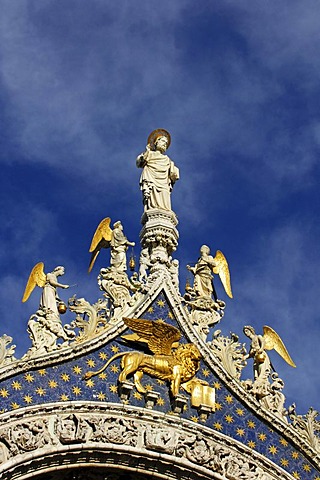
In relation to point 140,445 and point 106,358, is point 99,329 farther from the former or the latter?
point 140,445

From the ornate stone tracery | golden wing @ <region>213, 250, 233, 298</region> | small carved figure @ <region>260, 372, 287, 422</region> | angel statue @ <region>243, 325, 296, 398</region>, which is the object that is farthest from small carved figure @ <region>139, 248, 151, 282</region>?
small carved figure @ <region>260, 372, 287, 422</region>

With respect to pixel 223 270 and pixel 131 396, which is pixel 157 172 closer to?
pixel 223 270

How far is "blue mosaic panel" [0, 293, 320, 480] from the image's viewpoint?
13.5 meters

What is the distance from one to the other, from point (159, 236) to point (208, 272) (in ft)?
3.08

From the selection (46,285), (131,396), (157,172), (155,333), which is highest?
(157,172)

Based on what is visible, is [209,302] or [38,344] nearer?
[38,344]

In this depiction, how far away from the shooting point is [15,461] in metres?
12.8

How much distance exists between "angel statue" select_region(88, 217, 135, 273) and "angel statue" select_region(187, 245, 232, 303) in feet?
3.59

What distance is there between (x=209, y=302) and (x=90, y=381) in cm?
254

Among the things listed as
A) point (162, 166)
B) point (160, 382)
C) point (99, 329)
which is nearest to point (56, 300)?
point (99, 329)

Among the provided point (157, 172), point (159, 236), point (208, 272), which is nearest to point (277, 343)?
point (208, 272)

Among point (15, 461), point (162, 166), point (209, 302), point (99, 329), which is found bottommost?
point (15, 461)

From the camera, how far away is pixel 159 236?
1602cm

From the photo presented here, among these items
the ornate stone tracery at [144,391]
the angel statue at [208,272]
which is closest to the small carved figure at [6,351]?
the ornate stone tracery at [144,391]
